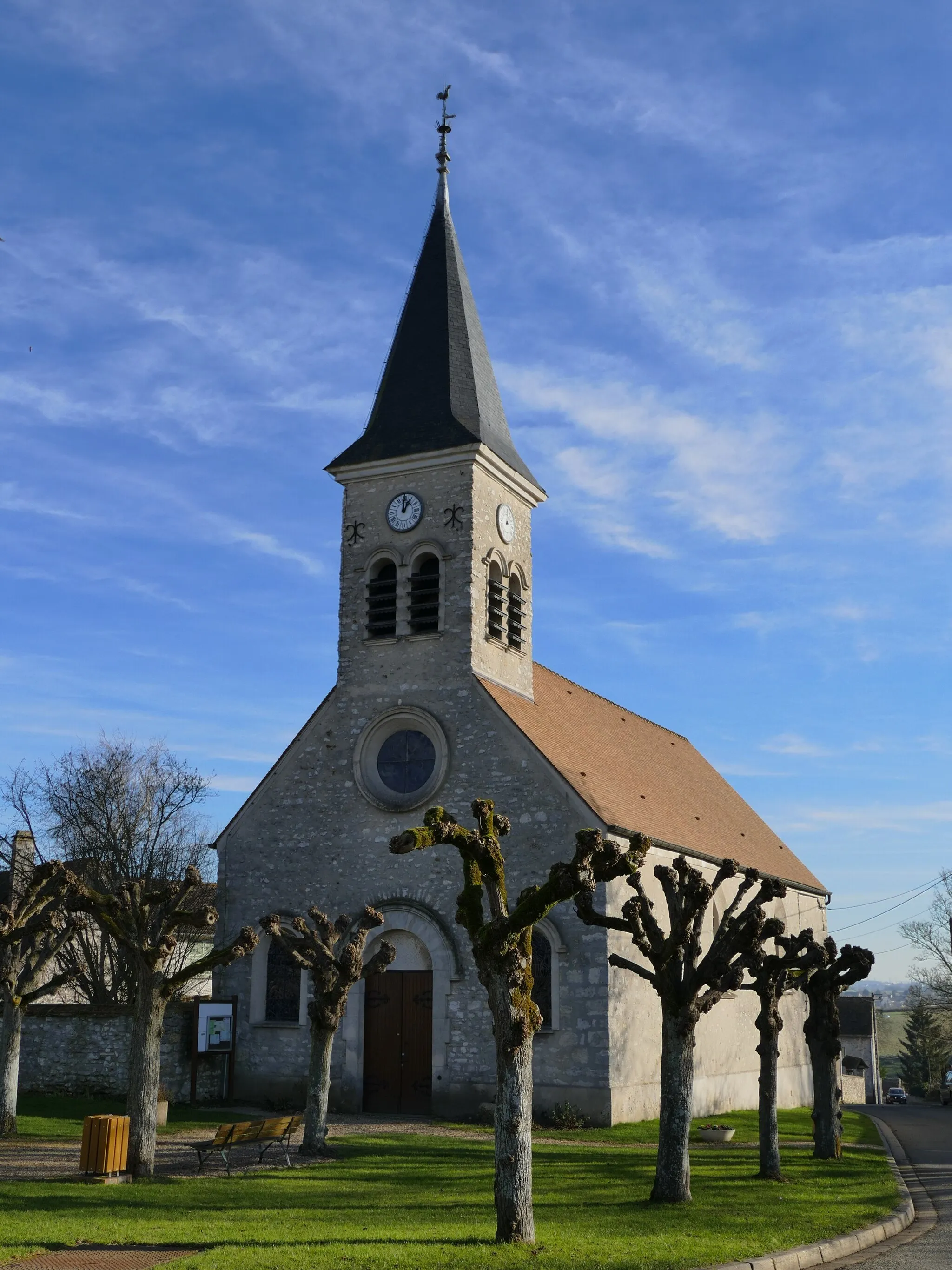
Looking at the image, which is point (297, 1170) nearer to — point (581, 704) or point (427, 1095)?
point (427, 1095)

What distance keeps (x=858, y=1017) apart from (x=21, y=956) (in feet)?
176

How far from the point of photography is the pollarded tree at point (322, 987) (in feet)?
56.6

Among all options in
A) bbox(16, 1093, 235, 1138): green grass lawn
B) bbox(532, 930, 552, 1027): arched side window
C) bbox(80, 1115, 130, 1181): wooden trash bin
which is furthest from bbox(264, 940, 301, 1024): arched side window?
bbox(80, 1115, 130, 1181): wooden trash bin

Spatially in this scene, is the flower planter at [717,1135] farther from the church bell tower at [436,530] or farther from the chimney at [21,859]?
the chimney at [21,859]

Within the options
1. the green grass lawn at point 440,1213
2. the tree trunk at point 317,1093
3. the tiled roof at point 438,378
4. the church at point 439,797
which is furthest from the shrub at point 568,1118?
the tiled roof at point 438,378

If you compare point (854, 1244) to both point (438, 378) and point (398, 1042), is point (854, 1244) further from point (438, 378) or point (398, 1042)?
point (438, 378)

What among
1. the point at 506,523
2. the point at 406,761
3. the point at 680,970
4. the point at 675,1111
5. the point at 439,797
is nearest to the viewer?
the point at 675,1111

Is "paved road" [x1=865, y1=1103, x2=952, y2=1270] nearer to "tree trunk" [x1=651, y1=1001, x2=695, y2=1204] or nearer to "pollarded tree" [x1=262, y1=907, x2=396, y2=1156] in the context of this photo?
"tree trunk" [x1=651, y1=1001, x2=695, y2=1204]

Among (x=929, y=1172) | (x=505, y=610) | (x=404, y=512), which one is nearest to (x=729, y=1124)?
(x=929, y=1172)

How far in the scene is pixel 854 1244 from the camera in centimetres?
1188

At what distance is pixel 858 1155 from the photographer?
19.1 m

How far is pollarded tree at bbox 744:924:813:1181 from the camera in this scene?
15672 millimetres

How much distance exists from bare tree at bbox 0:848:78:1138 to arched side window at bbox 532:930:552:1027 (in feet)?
27.7

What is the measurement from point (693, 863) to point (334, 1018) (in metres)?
11.2
